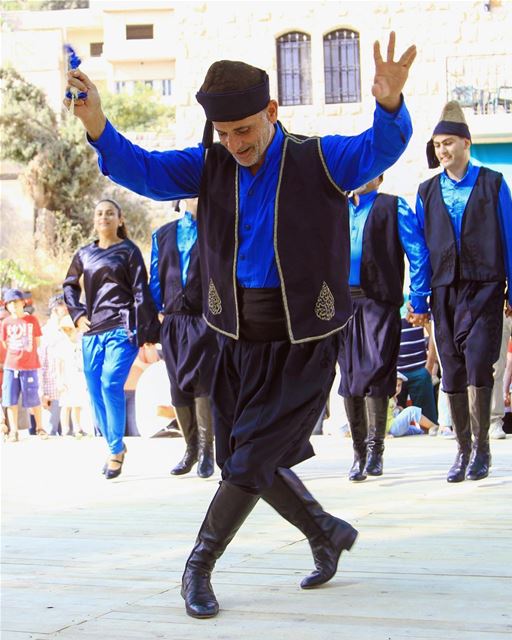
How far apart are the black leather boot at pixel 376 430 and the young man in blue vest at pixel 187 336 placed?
3.67ft

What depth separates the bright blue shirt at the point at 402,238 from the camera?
6.82 metres

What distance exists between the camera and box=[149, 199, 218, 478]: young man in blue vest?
25.6 feet

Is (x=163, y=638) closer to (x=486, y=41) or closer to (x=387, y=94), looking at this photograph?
(x=387, y=94)

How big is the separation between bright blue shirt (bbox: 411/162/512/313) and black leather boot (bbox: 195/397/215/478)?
1.74m

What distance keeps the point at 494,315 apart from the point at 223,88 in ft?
→ 10.4

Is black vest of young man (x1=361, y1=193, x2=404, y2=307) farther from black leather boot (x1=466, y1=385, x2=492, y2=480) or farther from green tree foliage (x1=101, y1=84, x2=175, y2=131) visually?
green tree foliage (x1=101, y1=84, x2=175, y2=131)

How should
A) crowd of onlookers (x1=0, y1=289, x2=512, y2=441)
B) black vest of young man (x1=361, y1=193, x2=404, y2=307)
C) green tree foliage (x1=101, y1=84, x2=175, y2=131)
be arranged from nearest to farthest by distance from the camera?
black vest of young man (x1=361, y1=193, x2=404, y2=307) → crowd of onlookers (x1=0, y1=289, x2=512, y2=441) → green tree foliage (x1=101, y1=84, x2=175, y2=131)

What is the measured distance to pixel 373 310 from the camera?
713 centimetres

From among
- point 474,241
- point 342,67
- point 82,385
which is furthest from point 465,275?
point 342,67

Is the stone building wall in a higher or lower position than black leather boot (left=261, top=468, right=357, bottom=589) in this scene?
higher

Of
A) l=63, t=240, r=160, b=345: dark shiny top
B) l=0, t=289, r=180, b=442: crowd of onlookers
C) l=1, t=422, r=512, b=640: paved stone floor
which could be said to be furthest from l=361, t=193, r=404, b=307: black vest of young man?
l=0, t=289, r=180, b=442: crowd of onlookers

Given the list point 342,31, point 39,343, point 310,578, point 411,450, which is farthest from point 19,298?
point 342,31

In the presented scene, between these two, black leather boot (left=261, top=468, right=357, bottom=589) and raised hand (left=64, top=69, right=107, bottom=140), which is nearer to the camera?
raised hand (left=64, top=69, right=107, bottom=140)

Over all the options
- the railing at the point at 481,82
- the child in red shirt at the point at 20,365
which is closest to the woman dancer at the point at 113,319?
the child in red shirt at the point at 20,365
